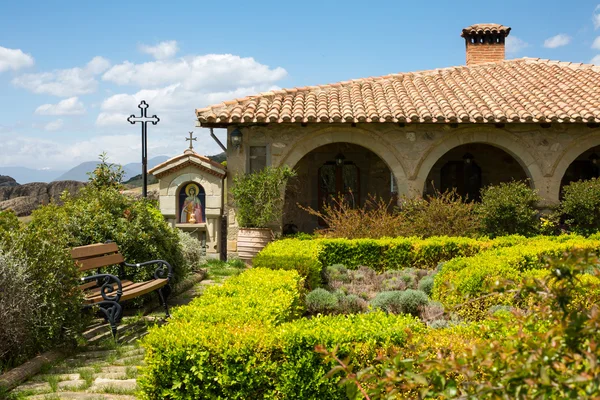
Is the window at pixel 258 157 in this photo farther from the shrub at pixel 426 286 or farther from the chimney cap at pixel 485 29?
the chimney cap at pixel 485 29

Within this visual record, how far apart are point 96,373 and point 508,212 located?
8.35 m

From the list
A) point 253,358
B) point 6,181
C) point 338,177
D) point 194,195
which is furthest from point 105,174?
point 253,358

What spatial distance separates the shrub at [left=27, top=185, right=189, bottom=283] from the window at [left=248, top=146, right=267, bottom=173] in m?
4.15

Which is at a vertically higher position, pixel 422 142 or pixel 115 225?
pixel 422 142

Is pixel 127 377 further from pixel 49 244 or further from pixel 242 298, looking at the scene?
pixel 49 244

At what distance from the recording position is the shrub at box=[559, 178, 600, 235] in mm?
11391

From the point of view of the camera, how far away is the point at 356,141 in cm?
1255

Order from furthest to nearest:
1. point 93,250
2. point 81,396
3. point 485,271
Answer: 1. point 93,250
2. point 485,271
3. point 81,396

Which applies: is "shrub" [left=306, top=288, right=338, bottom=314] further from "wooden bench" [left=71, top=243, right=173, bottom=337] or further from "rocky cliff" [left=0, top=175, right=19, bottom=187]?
"rocky cliff" [left=0, top=175, right=19, bottom=187]

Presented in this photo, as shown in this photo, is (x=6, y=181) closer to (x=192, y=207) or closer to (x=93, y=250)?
(x=192, y=207)

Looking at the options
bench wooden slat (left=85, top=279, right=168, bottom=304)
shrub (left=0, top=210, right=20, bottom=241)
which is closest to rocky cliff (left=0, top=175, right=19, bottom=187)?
bench wooden slat (left=85, top=279, right=168, bottom=304)

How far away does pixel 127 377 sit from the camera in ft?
15.9

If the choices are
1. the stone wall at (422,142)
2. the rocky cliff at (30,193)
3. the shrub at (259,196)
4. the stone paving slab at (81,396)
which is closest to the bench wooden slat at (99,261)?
the stone paving slab at (81,396)

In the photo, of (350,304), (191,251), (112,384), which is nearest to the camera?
(112,384)
